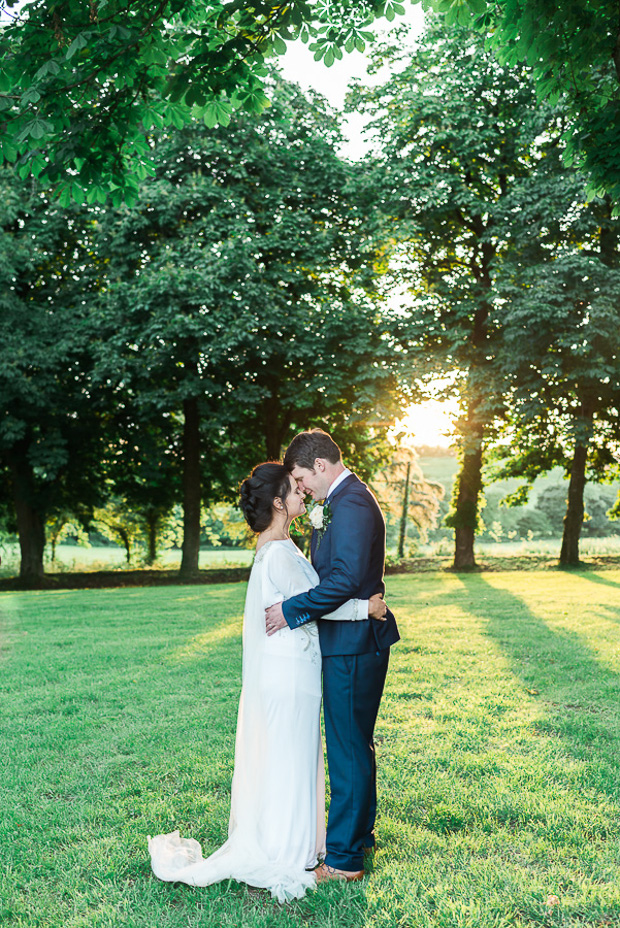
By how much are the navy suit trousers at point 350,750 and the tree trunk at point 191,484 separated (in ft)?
65.6

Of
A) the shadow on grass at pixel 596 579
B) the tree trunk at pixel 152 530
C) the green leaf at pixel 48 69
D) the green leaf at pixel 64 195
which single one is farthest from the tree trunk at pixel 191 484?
A: the green leaf at pixel 48 69

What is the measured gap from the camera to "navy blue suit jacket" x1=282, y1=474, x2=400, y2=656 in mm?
4055

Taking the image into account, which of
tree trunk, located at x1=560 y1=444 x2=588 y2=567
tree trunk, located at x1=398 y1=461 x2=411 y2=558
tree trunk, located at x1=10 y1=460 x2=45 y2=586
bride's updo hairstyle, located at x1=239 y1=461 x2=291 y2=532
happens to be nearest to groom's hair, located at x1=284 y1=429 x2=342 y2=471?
bride's updo hairstyle, located at x1=239 y1=461 x2=291 y2=532

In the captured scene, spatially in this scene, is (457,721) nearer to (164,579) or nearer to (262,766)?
(262,766)

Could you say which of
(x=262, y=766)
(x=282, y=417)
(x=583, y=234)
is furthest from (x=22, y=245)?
(x=262, y=766)

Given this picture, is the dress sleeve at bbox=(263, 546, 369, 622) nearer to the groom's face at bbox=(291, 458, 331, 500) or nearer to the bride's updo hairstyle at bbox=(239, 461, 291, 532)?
the bride's updo hairstyle at bbox=(239, 461, 291, 532)

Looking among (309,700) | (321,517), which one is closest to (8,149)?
(321,517)

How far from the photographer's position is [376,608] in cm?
416

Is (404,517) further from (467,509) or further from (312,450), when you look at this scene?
(312,450)

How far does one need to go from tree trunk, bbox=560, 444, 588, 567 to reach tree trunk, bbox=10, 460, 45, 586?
1819cm

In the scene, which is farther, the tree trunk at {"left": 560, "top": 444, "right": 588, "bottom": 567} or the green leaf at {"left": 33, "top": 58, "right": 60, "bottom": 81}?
the tree trunk at {"left": 560, "top": 444, "right": 588, "bottom": 567}

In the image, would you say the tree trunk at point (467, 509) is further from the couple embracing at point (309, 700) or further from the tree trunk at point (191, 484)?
the couple embracing at point (309, 700)

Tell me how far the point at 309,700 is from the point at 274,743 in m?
0.31

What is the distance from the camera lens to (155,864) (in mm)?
4215
